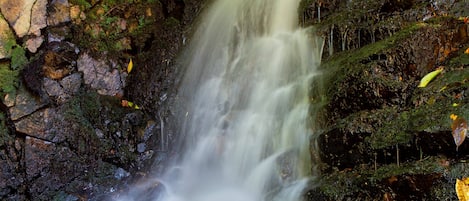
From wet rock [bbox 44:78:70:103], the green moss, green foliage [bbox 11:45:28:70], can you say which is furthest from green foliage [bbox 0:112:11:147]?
the green moss

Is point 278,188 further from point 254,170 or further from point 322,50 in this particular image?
point 322,50

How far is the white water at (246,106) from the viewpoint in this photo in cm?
439

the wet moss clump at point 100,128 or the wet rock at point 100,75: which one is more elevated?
the wet rock at point 100,75

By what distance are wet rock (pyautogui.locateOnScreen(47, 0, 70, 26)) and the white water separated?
6.44 feet

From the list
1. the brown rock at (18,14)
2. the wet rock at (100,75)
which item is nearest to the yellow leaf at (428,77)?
the wet rock at (100,75)

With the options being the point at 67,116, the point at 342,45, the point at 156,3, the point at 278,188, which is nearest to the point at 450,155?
the point at 278,188

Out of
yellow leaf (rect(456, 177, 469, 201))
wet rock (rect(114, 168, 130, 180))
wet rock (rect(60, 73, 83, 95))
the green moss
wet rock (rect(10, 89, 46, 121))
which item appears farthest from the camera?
wet rock (rect(60, 73, 83, 95))

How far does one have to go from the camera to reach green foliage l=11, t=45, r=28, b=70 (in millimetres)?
5586

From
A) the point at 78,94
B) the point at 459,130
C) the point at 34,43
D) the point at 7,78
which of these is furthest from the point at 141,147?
the point at 459,130

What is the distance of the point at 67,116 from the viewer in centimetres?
552

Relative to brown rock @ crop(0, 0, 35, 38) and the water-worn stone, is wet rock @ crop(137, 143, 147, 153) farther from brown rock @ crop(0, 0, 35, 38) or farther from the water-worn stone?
brown rock @ crop(0, 0, 35, 38)

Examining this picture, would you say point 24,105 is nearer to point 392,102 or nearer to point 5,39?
point 5,39

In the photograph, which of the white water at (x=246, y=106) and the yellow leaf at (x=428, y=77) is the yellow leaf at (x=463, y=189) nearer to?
the yellow leaf at (x=428, y=77)

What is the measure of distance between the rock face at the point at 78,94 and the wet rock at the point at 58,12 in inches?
0.6
